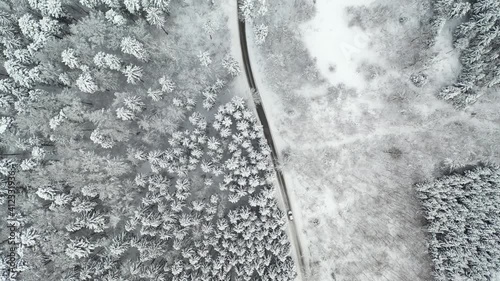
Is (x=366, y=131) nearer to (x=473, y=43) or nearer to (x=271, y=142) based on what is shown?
(x=271, y=142)

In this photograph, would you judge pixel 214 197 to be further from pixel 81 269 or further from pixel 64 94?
pixel 64 94

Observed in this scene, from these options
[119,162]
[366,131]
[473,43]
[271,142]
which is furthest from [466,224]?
[119,162]

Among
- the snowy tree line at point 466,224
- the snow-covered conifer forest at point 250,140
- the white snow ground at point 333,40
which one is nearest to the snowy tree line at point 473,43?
the snow-covered conifer forest at point 250,140

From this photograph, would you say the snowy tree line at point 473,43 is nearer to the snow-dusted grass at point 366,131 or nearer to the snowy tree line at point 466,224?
the snow-dusted grass at point 366,131

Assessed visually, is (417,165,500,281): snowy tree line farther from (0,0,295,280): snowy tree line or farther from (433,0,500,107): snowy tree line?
(0,0,295,280): snowy tree line

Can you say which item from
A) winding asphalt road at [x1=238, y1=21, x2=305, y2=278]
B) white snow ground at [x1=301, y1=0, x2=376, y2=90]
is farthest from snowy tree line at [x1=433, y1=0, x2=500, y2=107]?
winding asphalt road at [x1=238, y1=21, x2=305, y2=278]

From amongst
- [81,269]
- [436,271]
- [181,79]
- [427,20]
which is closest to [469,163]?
[436,271]
